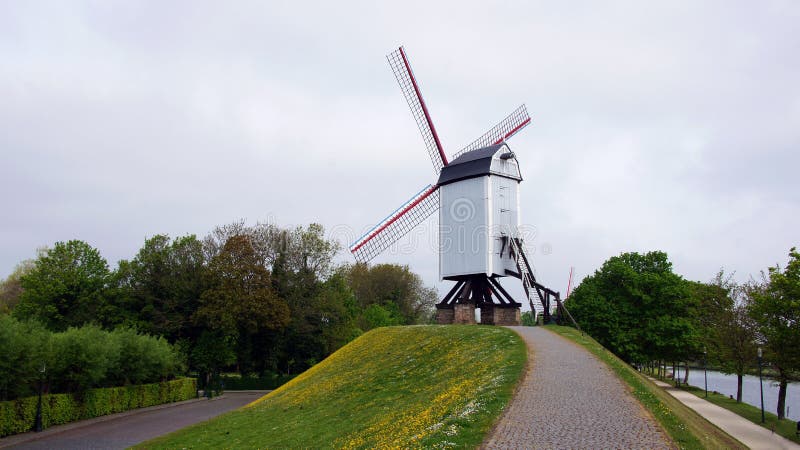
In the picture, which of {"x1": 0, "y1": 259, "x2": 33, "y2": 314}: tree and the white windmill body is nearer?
the white windmill body

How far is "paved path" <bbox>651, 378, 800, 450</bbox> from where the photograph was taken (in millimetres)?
26531

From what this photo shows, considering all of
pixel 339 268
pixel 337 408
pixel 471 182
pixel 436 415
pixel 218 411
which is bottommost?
pixel 218 411

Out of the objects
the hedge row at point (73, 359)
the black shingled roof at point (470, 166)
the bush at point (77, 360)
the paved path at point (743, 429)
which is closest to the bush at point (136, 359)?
the hedge row at point (73, 359)

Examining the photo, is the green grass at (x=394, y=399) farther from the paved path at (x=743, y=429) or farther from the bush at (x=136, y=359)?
the bush at (x=136, y=359)

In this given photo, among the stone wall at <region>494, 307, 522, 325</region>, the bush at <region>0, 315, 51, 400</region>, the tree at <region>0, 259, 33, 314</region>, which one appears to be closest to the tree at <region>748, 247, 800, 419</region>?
the stone wall at <region>494, 307, 522, 325</region>

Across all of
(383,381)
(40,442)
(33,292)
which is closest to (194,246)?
(33,292)

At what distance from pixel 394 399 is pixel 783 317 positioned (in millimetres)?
24762

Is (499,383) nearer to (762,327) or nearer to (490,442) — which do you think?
(490,442)

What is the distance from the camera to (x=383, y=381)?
1078 inches

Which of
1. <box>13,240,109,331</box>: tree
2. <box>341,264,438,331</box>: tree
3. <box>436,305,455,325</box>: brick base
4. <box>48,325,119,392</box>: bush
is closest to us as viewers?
<box>48,325,119,392</box>: bush

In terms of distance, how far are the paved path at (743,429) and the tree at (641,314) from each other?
829 centimetres

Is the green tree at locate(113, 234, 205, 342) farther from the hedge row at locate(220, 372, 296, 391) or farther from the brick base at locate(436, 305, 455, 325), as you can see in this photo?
the brick base at locate(436, 305, 455, 325)

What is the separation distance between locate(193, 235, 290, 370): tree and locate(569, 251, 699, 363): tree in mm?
28859

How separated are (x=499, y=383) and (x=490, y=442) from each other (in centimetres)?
628
